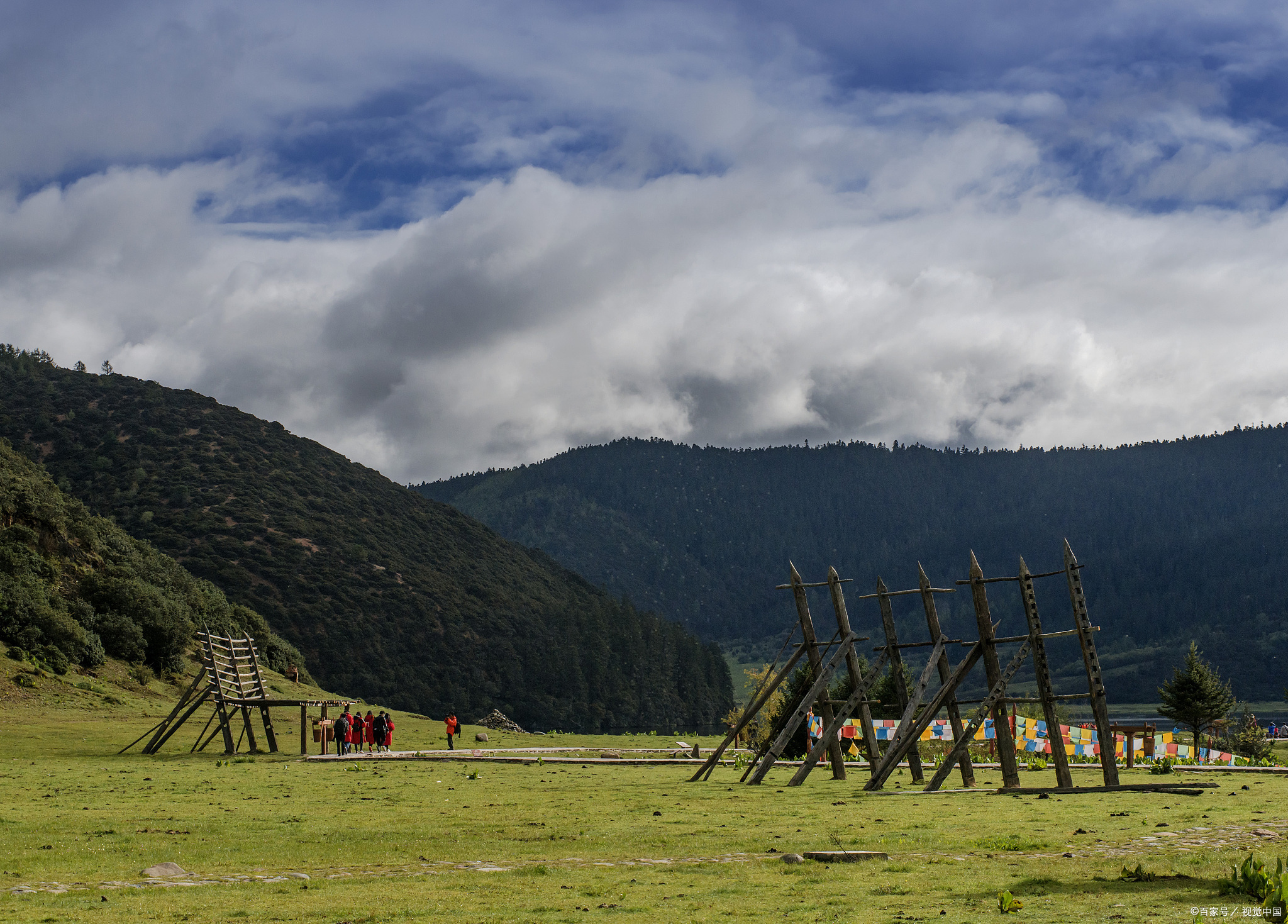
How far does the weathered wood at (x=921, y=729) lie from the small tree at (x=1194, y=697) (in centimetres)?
2753

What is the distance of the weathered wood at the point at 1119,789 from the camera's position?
65.5 feet

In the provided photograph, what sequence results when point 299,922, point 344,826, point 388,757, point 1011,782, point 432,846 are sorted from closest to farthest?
point 299,922 → point 432,846 → point 344,826 → point 1011,782 → point 388,757

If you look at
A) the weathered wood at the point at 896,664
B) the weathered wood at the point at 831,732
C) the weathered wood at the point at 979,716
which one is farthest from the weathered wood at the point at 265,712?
the weathered wood at the point at 979,716

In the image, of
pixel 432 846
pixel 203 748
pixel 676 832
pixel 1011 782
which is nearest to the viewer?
pixel 432 846

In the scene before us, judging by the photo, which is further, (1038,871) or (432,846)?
(432,846)

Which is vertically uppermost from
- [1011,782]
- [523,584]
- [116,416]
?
[116,416]

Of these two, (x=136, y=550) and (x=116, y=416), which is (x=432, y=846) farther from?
(x=116, y=416)

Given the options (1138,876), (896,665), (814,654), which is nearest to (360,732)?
(814,654)

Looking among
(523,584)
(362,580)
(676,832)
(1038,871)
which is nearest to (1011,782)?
(676,832)

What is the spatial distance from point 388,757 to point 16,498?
38.2 meters

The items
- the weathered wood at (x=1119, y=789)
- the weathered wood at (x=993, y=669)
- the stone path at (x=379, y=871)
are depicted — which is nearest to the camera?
the stone path at (x=379, y=871)

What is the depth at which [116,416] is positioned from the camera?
128000 mm

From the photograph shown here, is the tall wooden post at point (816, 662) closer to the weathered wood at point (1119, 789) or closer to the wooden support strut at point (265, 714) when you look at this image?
the weathered wood at point (1119, 789)

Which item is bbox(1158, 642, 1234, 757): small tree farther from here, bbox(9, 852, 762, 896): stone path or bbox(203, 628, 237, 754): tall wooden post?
bbox(9, 852, 762, 896): stone path
